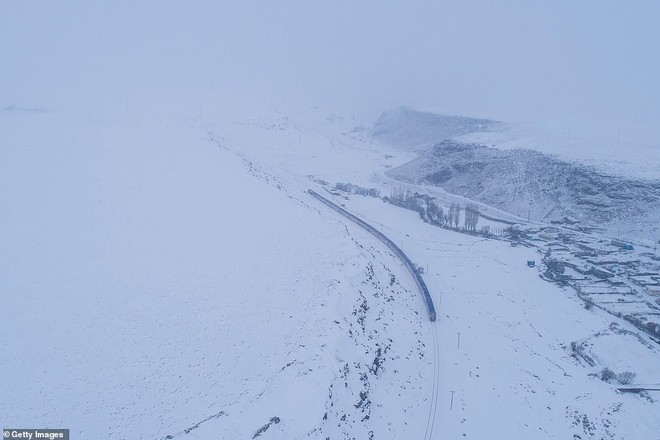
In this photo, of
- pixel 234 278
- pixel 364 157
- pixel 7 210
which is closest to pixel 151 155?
pixel 7 210

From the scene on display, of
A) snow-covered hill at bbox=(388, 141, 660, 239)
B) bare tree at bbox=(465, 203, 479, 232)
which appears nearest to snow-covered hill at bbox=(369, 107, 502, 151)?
snow-covered hill at bbox=(388, 141, 660, 239)

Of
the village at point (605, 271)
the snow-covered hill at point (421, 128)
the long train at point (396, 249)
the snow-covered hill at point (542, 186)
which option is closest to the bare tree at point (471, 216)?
the snow-covered hill at point (542, 186)

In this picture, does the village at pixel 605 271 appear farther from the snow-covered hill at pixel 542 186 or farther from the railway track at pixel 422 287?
the railway track at pixel 422 287

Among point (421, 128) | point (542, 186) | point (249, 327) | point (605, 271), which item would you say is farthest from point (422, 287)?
point (421, 128)

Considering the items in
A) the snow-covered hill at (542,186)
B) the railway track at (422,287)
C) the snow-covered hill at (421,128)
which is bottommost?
the railway track at (422,287)

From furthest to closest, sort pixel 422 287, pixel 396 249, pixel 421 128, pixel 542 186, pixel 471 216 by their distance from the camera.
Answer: pixel 421 128
pixel 542 186
pixel 471 216
pixel 396 249
pixel 422 287

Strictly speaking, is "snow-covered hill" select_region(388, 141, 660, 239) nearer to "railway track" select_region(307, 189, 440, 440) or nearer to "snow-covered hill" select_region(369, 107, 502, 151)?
"snow-covered hill" select_region(369, 107, 502, 151)

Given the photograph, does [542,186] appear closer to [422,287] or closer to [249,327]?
[422,287]

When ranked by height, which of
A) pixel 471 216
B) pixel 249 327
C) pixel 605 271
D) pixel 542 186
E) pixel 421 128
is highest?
pixel 421 128
